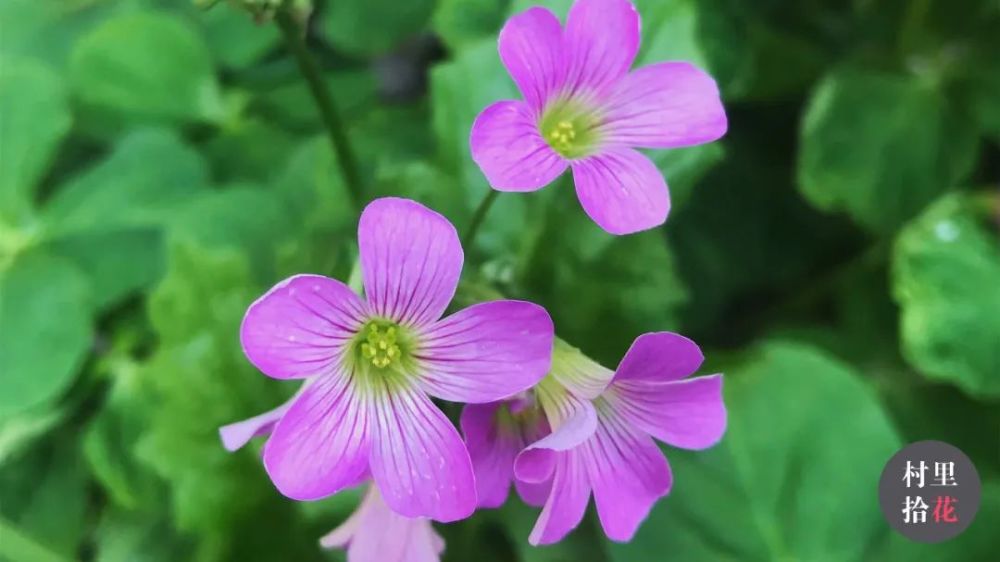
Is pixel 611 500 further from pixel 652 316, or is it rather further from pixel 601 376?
pixel 652 316

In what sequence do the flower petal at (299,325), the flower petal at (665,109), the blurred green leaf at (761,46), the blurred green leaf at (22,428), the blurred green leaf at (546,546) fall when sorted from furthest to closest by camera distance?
the blurred green leaf at (761,46)
the blurred green leaf at (22,428)
the blurred green leaf at (546,546)
the flower petal at (665,109)
the flower petal at (299,325)

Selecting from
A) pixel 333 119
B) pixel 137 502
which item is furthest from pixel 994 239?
pixel 137 502

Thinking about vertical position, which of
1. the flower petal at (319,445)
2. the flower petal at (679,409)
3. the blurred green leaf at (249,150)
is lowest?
the blurred green leaf at (249,150)

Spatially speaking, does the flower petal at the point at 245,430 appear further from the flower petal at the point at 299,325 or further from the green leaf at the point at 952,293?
the green leaf at the point at 952,293

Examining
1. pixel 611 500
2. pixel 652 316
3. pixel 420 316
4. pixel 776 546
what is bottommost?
pixel 776 546

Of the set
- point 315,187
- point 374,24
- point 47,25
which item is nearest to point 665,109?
point 315,187

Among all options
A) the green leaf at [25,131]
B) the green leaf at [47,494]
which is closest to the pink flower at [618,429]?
the green leaf at [47,494]

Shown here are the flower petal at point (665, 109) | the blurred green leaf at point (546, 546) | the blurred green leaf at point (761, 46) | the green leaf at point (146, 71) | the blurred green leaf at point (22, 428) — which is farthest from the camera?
the green leaf at point (146, 71)
